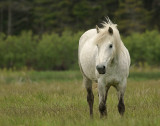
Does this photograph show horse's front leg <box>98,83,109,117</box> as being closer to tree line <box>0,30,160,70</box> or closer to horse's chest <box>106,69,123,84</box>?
horse's chest <box>106,69,123,84</box>

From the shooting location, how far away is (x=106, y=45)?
864 centimetres

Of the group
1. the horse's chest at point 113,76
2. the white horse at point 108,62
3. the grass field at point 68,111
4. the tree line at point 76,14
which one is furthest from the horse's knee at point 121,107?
the tree line at point 76,14

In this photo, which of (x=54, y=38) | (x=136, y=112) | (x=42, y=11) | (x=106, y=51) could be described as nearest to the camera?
(x=106, y=51)

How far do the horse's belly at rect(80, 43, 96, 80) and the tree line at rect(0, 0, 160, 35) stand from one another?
116 feet

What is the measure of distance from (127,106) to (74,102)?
1.40 meters

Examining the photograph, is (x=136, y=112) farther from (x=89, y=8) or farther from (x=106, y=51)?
(x=89, y=8)

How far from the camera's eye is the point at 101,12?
162 feet

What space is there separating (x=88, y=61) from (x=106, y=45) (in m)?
1.48

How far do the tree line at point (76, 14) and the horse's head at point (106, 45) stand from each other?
121ft

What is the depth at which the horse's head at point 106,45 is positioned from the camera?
8.45 meters

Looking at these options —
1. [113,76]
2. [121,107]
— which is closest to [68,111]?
[121,107]

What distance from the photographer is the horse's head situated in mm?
8445

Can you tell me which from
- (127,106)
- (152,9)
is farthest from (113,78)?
(152,9)

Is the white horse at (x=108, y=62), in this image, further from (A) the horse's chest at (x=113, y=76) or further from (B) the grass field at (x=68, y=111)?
(B) the grass field at (x=68, y=111)
